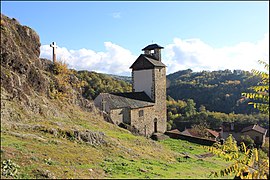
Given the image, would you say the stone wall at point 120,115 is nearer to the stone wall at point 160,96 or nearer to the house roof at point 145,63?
the stone wall at point 160,96

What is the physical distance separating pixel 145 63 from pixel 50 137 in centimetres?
2089

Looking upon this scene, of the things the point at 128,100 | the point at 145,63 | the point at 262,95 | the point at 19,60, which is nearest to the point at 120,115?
the point at 128,100

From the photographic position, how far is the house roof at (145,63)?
32.3 meters

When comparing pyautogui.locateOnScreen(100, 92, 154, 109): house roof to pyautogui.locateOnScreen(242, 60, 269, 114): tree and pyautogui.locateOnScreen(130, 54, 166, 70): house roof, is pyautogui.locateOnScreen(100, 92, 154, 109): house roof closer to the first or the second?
pyautogui.locateOnScreen(130, 54, 166, 70): house roof

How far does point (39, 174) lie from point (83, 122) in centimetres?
1002

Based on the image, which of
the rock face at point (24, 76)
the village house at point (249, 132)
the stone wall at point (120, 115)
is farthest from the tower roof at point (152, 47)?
the village house at point (249, 132)

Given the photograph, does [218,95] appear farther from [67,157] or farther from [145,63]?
[67,157]

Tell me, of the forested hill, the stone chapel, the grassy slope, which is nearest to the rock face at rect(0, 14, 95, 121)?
the grassy slope

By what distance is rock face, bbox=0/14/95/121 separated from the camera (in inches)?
578

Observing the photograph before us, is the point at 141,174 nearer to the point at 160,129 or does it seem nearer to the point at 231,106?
the point at 160,129

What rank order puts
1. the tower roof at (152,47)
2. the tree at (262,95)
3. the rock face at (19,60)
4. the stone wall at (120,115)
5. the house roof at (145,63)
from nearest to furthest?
the tree at (262,95), the rock face at (19,60), the stone wall at (120,115), the house roof at (145,63), the tower roof at (152,47)

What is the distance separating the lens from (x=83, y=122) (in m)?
19.0

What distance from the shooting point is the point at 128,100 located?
29641 millimetres

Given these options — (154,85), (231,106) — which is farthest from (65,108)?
(231,106)
